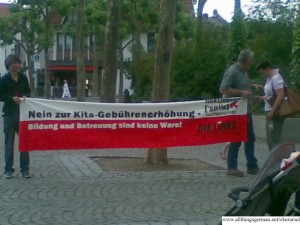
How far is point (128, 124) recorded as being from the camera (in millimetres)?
11172

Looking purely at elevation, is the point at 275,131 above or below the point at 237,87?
below

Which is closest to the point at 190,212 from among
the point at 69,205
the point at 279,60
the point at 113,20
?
the point at 69,205

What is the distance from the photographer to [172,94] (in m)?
25.4

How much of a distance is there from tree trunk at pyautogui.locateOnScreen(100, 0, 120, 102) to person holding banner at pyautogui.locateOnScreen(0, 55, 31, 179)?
13.6 feet

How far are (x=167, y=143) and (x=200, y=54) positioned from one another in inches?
548

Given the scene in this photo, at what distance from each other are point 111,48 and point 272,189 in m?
10.3

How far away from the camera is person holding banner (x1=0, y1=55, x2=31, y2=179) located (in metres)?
10.8

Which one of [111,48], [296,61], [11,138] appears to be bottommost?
[11,138]

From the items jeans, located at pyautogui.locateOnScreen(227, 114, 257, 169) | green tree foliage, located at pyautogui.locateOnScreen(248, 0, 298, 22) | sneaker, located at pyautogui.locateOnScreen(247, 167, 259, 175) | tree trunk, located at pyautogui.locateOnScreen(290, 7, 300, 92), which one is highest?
green tree foliage, located at pyautogui.locateOnScreen(248, 0, 298, 22)

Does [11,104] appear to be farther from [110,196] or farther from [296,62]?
[296,62]

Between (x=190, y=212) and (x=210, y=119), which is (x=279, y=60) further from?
(x=190, y=212)

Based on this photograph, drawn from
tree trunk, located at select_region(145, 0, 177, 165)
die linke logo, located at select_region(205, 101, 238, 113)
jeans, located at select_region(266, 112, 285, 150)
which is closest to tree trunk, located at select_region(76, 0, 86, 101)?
tree trunk, located at select_region(145, 0, 177, 165)

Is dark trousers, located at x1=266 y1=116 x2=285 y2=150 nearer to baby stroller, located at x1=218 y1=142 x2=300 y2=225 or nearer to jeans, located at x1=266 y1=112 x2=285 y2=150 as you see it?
jeans, located at x1=266 y1=112 x2=285 y2=150

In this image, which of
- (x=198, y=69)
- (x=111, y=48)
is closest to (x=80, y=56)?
(x=198, y=69)
